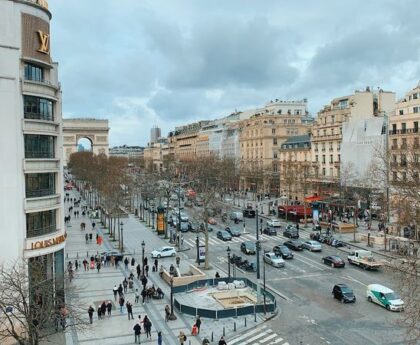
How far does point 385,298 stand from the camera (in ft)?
109

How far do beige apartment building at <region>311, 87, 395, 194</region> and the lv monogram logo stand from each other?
6028cm

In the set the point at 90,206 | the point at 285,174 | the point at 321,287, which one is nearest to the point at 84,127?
the point at 90,206

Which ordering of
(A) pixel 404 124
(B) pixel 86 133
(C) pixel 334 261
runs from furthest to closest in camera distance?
(B) pixel 86 133
(A) pixel 404 124
(C) pixel 334 261

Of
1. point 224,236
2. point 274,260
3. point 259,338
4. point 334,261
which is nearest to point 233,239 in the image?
point 224,236

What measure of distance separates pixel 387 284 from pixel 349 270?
5781 mm

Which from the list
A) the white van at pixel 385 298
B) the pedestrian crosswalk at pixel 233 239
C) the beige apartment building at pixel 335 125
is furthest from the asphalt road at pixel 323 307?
the beige apartment building at pixel 335 125

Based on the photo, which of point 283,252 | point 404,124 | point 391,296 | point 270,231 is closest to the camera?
point 391,296

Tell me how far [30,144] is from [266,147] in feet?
298

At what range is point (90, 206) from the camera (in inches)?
3784

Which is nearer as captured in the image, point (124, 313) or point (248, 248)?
point (124, 313)

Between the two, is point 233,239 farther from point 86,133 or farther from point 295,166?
point 86,133

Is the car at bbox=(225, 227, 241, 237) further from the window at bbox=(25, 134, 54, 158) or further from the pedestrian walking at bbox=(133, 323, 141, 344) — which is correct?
the pedestrian walking at bbox=(133, 323, 141, 344)

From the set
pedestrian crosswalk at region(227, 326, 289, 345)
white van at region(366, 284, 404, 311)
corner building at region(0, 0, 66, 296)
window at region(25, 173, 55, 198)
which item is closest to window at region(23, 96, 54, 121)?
corner building at region(0, 0, 66, 296)

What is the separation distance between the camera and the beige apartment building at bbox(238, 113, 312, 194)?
10906 cm
